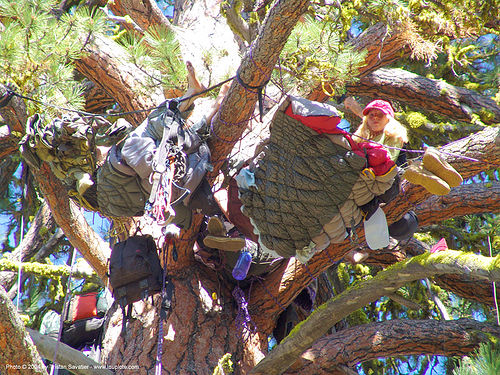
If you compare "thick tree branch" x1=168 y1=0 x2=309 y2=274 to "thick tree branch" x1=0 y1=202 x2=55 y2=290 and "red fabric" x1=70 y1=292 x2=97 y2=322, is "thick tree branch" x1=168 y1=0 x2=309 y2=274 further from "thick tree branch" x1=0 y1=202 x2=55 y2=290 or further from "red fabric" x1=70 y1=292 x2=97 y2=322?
"thick tree branch" x1=0 y1=202 x2=55 y2=290

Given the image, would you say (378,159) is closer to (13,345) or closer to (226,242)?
(226,242)

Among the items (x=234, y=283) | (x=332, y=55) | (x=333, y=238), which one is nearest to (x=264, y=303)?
(x=234, y=283)

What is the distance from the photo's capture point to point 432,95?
4453 millimetres

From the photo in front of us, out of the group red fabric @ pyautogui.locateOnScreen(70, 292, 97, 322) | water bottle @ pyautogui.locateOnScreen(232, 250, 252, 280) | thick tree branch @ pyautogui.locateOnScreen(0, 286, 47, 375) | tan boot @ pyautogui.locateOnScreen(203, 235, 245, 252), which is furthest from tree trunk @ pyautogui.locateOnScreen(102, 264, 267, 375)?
thick tree branch @ pyautogui.locateOnScreen(0, 286, 47, 375)

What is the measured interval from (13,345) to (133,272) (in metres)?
0.99

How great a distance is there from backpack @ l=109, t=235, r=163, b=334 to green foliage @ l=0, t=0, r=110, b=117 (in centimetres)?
95

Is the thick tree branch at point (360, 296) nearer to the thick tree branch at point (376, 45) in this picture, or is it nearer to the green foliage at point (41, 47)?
the thick tree branch at point (376, 45)

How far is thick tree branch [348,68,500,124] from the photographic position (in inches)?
175

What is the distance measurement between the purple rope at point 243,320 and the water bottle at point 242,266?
1.09 feet

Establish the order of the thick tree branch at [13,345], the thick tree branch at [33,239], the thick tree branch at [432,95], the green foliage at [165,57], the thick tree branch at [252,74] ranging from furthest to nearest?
1. the thick tree branch at [33,239]
2. the thick tree branch at [432,95]
3. the green foliage at [165,57]
4. the thick tree branch at [252,74]
5. the thick tree branch at [13,345]

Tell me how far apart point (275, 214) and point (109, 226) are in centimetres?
194

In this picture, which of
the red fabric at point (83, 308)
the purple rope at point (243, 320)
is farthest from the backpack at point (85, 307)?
the purple rope at point (243, 320)

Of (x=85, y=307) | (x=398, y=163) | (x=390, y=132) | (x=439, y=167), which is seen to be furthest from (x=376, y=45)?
(x=85, y=307)

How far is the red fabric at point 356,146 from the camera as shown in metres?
2.81
